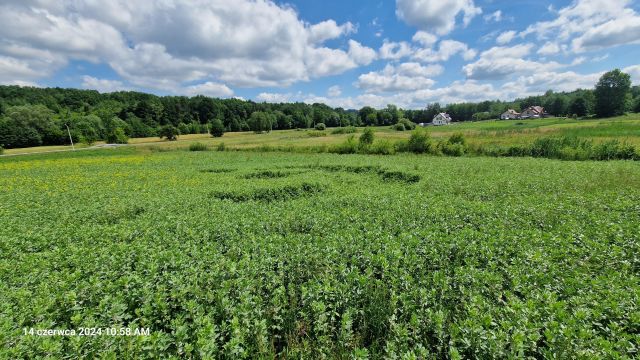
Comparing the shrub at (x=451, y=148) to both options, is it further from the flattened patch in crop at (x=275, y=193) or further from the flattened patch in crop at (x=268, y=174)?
the flattened patch in crop at (x=275, y=193)

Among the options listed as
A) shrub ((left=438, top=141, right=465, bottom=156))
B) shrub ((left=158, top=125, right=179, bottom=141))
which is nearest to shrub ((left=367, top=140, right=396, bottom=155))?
shrub ((left=438, top=141, right=465, bottom=156))

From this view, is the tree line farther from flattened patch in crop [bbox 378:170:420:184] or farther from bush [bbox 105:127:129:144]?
flattened patch in crop [bbox 378:170:420:184]

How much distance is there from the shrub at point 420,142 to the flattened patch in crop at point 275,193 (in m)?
30.9

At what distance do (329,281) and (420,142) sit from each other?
142ft

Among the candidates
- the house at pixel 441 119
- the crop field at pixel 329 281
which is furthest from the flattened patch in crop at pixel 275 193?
the house at pixel 441 119

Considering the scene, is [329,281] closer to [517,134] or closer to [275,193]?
[275,193]

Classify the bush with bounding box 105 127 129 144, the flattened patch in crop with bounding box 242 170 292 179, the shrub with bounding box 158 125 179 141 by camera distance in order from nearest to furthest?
the flattened patch in crop with bounding box 242 170 292 179, the bush with bounding box 105 127 129 144, the shrub with bounding box 158 125 179 141

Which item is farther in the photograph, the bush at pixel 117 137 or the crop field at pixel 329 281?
the bush at pixel 117 137

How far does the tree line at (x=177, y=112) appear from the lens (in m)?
85.4

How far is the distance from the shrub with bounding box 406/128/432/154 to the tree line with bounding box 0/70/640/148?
7225cm

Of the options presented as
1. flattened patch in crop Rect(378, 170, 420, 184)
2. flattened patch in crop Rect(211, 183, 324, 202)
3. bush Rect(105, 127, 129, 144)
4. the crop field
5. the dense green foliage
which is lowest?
flattened patch in crop Rect(378, 170, 420, 184)

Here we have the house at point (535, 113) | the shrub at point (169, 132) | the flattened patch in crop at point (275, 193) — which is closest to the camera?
the flattened patch in crop at point (275, 193)

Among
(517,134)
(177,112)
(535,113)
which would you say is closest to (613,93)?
(535,113)

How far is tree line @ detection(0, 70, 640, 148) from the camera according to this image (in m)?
85.4
